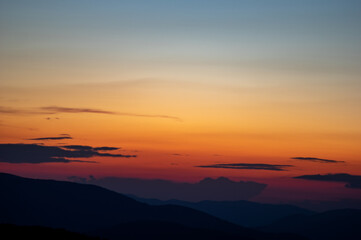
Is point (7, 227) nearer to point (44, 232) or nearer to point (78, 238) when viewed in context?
point (44, 232)

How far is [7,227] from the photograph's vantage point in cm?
10144

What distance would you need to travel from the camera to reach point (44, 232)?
102750mm

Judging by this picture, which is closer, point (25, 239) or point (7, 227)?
point (25, 239)

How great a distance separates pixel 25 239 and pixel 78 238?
13.1 m

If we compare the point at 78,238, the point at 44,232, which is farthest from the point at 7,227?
the point at 78,238

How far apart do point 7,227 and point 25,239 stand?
37.1ft

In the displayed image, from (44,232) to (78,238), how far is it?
23.3 feet

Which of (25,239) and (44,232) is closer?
(25,239)

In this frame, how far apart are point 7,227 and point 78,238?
1437 cm

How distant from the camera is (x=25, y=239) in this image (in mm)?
92188

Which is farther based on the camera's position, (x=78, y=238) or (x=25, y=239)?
(x=78, y=238)

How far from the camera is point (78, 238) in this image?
102625 mm
